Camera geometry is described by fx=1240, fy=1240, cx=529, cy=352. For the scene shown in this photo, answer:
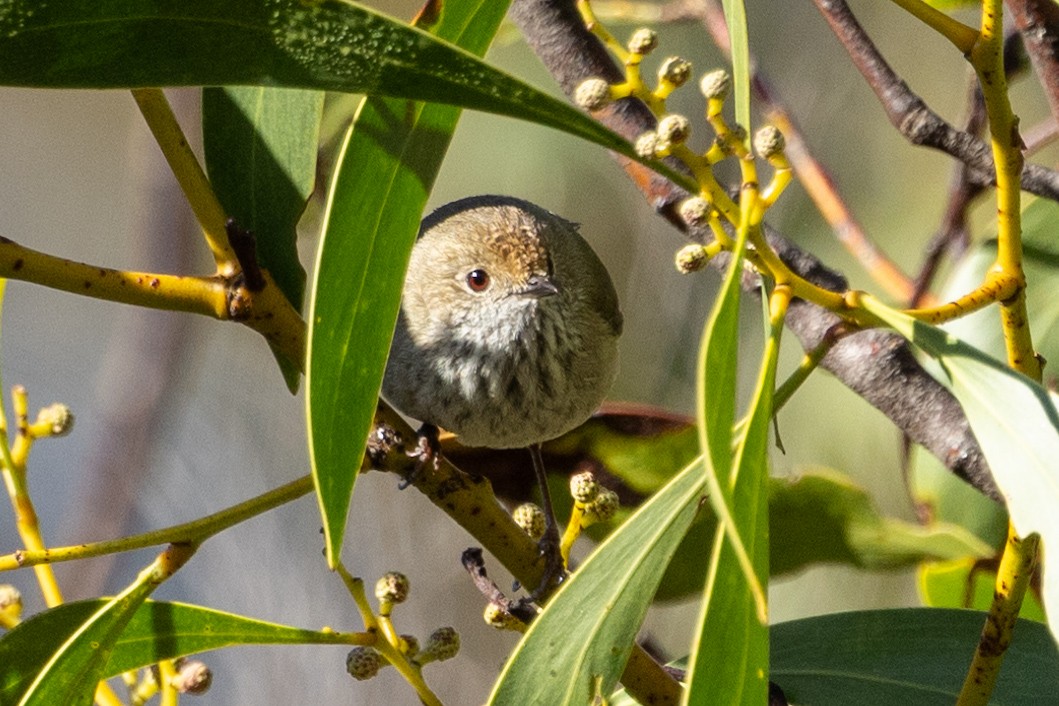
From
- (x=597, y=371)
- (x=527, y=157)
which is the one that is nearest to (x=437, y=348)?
(x=597, y=371)

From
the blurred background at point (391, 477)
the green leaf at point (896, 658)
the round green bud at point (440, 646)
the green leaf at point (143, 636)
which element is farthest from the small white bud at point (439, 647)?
the blurred background at point (391, 477)

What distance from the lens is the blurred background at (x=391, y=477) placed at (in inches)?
204

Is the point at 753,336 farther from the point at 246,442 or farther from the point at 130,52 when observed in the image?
the point at 130,52

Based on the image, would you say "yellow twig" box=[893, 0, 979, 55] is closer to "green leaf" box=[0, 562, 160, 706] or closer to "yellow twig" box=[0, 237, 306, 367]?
"yellow twig" box=[0, 237, 306, 367]

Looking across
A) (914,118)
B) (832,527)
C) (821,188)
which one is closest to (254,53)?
(914,118)

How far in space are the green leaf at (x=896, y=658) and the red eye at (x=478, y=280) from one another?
1.33 meters

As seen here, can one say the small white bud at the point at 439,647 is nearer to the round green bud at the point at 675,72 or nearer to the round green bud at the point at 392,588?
the round green bud at the point at 392,588

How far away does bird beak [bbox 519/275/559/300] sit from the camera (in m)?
2.93

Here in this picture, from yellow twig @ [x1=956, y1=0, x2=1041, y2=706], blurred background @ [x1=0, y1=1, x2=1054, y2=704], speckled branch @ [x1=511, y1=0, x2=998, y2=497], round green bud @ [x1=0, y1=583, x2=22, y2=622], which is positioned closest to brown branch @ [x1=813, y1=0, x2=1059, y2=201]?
speckled branch @ [x1=511, y1=0, x2=998, y2=497]

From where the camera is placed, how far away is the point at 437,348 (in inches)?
114

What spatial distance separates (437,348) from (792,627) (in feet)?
4.04

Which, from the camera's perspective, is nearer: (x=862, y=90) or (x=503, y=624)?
(x=503, y=624)

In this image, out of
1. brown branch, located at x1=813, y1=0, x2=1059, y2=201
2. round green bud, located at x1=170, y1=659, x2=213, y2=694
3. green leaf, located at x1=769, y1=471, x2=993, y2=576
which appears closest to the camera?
round green bud, located at x1=170, y1=659, x2=213, y2=694

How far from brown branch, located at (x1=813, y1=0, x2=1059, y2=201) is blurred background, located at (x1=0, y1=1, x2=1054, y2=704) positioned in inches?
106
